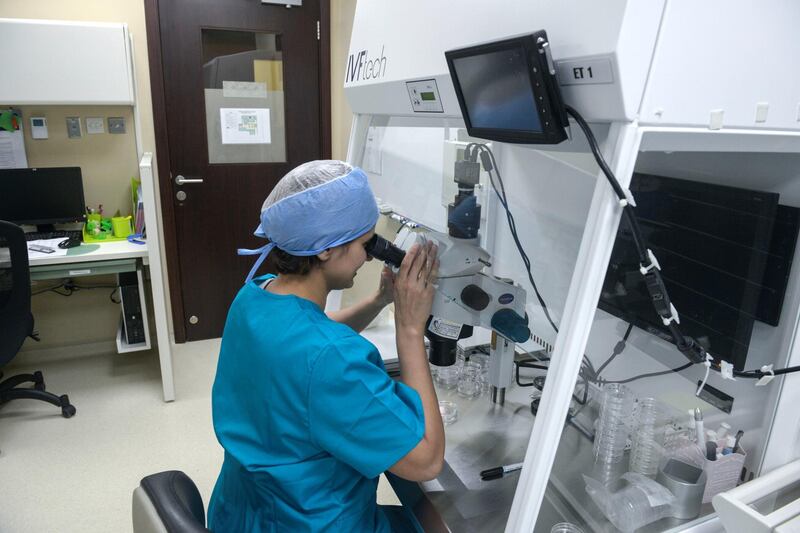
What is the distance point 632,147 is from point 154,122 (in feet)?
9.89

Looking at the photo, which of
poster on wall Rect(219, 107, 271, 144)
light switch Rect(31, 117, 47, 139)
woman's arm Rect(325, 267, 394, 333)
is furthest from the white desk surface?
woman's arm Rect(325, 267, 394, 333)

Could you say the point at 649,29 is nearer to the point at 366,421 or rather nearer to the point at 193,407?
the point at 366,421

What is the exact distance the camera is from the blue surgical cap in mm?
1007

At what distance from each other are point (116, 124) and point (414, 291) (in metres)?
2.65

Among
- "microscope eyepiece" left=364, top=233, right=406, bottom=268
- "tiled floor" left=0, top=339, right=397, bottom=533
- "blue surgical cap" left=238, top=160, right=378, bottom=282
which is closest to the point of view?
"blue surgical cap" left=238, top=160, right=378, bottom=282

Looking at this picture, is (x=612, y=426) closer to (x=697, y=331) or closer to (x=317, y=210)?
(x=697, y=331)

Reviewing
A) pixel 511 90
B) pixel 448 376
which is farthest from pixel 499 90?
pixel 448 376

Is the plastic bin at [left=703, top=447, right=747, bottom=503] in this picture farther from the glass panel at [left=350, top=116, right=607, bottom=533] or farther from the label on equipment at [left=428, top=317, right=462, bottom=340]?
the label on equipment at [left=428, top=317, right=462, bottom=340]

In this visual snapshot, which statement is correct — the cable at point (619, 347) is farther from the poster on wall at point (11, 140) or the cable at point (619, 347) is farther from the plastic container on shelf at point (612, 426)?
the poster on wall at point (11, 140)

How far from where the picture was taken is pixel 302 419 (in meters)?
0.94

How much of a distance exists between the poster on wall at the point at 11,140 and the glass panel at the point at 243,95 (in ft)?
3.03

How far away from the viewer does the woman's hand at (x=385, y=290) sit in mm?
1341

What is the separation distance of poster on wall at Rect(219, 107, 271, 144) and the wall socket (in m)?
0.73

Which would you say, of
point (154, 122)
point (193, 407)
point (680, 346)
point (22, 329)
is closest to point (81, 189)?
point (154, 122)
